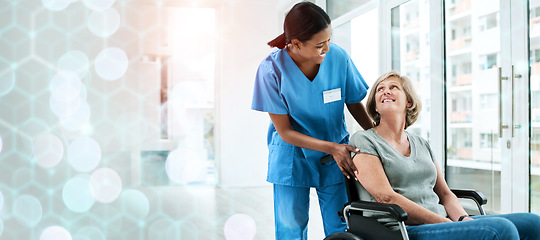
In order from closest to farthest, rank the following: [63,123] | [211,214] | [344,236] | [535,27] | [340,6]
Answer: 1. [344,236]
2. [535,27]
3. [63,123]
4. [211,214]
5. [340,6]

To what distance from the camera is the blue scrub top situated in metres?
1.62

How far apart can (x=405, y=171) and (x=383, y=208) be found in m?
0.27

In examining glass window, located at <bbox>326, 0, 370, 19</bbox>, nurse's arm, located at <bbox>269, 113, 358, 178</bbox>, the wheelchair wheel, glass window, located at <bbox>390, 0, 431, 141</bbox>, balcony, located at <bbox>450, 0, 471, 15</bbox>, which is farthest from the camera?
glass window, located at <bbox>326, 0, 370, 19</bbox>

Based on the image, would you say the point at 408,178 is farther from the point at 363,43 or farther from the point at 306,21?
the point at 363,43

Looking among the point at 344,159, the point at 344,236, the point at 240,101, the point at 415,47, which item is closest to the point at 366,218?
the point at 344,236

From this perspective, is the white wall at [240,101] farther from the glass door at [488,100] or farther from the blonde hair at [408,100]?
the blonde hair at [408,100]

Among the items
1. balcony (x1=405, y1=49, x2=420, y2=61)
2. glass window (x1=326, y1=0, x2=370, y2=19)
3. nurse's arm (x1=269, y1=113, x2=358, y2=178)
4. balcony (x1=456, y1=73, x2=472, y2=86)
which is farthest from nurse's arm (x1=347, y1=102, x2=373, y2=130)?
glass window (x1=326, y1=0, x2=370, y2=19)

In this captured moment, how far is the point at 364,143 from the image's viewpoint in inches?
58.9

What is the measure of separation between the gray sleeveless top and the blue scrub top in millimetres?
148

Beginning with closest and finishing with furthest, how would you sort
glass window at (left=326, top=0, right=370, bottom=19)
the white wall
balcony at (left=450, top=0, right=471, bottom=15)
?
balcony at (left=450, top=0, right=471, bottom=15) < glass window at (left=326, top=0, right=370, bottom=19) < the white wall

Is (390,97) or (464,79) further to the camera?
(464,79)

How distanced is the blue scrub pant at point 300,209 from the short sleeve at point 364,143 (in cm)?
22

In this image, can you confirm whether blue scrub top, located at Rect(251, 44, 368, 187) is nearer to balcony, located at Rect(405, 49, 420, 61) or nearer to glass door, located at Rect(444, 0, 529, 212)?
glass door, located at Rect(444, 0, 529, 212)

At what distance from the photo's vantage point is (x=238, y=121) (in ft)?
19.0
